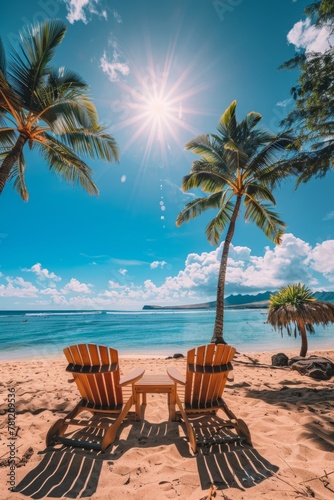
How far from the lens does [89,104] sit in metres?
6.92

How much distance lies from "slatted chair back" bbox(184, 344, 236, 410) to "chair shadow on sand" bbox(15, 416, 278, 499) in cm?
34

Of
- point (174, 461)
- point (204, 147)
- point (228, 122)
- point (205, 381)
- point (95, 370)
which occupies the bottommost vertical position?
point (174, 461)

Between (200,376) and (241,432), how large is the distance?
0.71 meters

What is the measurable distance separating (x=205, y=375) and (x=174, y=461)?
35.1 inches

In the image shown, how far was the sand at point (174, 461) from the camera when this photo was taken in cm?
192

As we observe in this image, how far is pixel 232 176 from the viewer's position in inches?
396

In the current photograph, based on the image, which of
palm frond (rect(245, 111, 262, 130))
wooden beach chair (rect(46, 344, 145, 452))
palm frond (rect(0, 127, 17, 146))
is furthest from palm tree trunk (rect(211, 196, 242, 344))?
palm frond (rect(0, 127, 17, 146))

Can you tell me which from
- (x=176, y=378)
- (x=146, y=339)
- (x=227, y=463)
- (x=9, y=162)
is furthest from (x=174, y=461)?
(x=146, y=339)

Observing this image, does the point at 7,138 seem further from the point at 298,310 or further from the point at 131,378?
the point at 298,310

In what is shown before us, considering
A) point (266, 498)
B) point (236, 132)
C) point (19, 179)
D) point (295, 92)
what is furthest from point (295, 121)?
point (19, 179)

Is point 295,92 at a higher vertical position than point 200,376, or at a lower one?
higher

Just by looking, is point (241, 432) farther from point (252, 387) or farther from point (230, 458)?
point (252, 387)

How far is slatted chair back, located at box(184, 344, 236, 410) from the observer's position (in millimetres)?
2885

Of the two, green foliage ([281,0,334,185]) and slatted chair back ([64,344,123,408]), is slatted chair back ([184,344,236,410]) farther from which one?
green foliage ([281,0,334,185])
